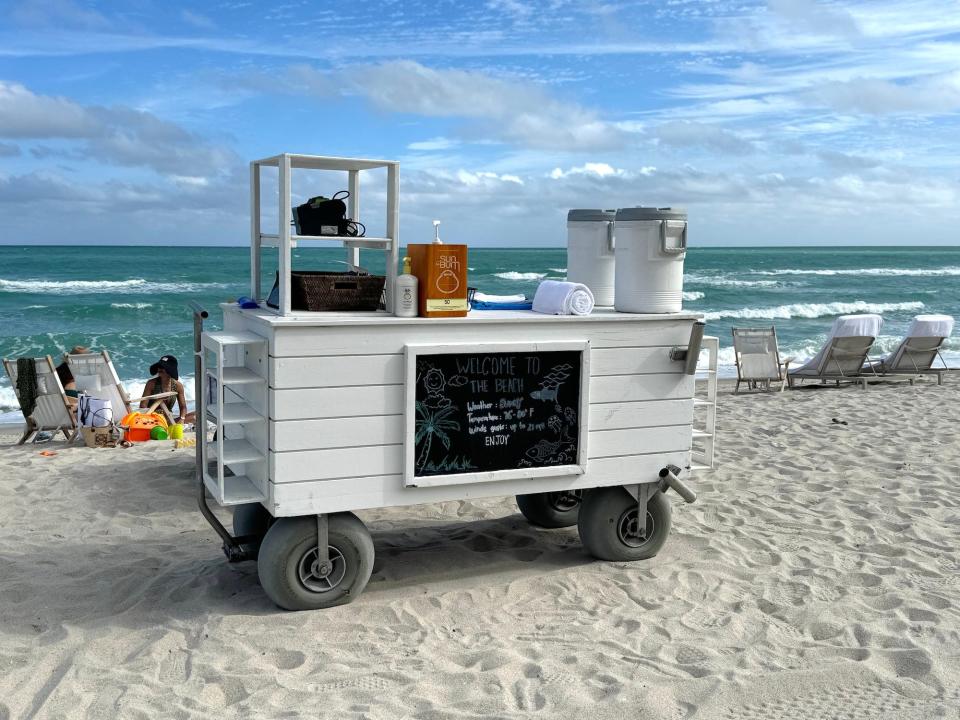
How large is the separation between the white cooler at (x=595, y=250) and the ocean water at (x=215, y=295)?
8.96 metres

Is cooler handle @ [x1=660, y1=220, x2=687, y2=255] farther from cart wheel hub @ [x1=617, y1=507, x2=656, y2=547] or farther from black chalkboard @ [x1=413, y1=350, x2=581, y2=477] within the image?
cart wheel hub @ [x1=617, y1=507, x2=656, y2=547]

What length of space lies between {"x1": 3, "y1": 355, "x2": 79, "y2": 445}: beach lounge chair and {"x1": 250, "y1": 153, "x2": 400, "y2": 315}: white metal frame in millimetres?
4915

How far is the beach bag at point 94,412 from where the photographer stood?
349 inches

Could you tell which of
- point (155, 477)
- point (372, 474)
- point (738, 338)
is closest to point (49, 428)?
point (155, 477)

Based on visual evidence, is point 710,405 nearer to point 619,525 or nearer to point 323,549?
point 619,525

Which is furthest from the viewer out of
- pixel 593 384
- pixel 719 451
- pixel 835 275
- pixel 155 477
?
pixel 835 275

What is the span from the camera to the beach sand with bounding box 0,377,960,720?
3756 millimetres

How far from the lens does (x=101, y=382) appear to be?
30.9 ft

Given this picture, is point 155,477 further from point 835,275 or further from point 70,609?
point 835,275

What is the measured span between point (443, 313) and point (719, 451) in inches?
179

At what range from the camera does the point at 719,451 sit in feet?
27.4

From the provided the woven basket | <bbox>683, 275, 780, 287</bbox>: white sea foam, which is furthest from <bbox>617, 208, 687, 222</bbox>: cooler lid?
<bbox>683, 275, 780, 287</bbox>: white sea foam

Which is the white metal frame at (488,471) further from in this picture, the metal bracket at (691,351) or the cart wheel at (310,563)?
the metal bracket at (691,351)

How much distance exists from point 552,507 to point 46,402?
559 cm
